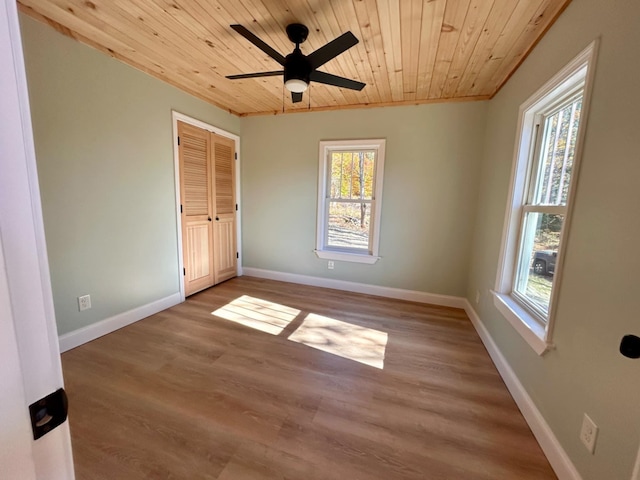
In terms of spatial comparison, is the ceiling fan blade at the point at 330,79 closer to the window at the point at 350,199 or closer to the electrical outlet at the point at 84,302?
the window at the point at 350,199

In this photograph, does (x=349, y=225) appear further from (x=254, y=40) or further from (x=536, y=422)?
(x=536, y=422)

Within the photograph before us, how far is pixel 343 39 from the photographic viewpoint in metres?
1.63

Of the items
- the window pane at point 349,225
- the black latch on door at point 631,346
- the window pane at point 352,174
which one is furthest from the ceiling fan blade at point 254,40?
the black latch on door at point 631,346

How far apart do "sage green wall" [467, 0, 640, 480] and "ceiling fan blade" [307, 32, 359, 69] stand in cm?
121

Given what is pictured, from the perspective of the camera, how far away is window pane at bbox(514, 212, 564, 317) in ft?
5.58

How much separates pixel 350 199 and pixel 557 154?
2226 millimetres

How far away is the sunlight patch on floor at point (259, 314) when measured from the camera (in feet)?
8.91

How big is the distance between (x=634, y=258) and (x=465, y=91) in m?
2.54

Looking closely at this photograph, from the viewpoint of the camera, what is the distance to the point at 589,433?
1.15 meters

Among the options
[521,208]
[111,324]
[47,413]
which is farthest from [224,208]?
[47,413]

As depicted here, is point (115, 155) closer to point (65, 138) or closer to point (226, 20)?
point (65, 138)

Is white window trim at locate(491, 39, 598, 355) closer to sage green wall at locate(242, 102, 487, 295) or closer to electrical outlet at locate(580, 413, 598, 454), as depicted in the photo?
electrical outlet at locate(580, 413, 598, 454)

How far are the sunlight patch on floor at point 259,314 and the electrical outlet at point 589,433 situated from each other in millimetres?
2105

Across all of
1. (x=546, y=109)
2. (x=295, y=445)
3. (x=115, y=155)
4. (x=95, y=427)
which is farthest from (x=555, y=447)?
(x=115, y=155)
